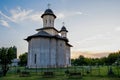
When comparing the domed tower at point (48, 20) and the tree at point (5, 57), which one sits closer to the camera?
the tree at point (5, 57)

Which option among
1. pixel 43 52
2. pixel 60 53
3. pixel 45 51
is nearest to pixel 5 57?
pixel 43 52

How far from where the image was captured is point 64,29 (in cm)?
6100

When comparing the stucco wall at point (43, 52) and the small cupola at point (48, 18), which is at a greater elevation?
the small cupola at point (48, 18)

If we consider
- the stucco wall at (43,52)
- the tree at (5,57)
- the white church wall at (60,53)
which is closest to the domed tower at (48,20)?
the white church wall at (60,53)

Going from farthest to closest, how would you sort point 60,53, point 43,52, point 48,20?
point 48,20 → point 60,53 → point 43,52

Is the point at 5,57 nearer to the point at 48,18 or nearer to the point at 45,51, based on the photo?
the point at 45,51

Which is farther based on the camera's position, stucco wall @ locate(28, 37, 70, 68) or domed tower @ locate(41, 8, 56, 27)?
domed tower @ locate(41, 8, 56, 27)

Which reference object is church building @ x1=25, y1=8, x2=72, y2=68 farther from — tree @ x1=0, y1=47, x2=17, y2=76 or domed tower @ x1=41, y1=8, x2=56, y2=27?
tree @ x1=0, y1=47, x2=17, y2=76

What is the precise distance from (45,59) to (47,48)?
8.25 ft

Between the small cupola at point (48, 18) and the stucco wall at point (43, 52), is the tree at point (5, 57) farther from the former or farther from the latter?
A: the small cupola at point (48, 18)

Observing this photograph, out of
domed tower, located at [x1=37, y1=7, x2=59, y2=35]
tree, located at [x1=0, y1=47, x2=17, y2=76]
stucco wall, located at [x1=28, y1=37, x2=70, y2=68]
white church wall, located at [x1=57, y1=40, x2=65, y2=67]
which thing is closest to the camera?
tree, located at [x1=0, y1=47, x2=17, y2=76]

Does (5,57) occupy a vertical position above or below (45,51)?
below

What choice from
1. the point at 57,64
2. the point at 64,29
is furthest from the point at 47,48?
the point at 64,29

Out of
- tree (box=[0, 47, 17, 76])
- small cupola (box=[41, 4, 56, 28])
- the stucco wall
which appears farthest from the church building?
tree (box=[0, 47, 17, 76])
